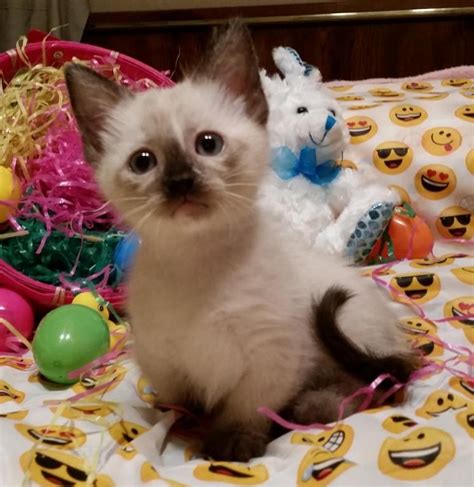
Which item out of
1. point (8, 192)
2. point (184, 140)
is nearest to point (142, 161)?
point (184, 140)

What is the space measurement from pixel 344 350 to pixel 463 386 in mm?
198

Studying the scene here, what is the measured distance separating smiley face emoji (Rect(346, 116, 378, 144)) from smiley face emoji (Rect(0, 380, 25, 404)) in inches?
45.9

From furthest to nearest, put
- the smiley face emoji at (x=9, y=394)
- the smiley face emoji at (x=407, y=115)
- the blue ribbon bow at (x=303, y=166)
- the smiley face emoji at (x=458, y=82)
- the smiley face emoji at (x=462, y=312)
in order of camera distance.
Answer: the smiley face emoji at (x=458, y=82)
the smiley face emoji at (x=407, y=115)
the blue ribbon bow at (x=303, y=166)
the smiley face emoji at (x=462, y=312)
the smiley face emoji at (x=9, y=394)

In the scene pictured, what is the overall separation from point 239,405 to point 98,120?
0.49m

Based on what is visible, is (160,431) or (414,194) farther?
(414,194)

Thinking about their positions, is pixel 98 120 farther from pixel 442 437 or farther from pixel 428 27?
pixel 428 27

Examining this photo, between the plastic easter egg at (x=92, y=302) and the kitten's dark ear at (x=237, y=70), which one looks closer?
the kitten's dark ear at (x=237, y=70)

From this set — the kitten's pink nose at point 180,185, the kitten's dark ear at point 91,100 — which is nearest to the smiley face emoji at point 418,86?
the kitten's dark ear at point 91,100

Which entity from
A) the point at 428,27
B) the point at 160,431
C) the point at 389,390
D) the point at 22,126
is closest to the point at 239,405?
the point at 160,431

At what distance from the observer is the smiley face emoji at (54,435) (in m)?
0.88

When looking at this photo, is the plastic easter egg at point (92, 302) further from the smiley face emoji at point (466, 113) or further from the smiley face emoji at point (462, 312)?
the smiley face emoji at point (466, 113)

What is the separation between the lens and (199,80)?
3.30 feet

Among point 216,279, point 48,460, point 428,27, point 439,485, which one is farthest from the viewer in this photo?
point 428,27

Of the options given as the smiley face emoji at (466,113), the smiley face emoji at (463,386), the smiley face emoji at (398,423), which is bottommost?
the smiley face emoji at (463,386)
